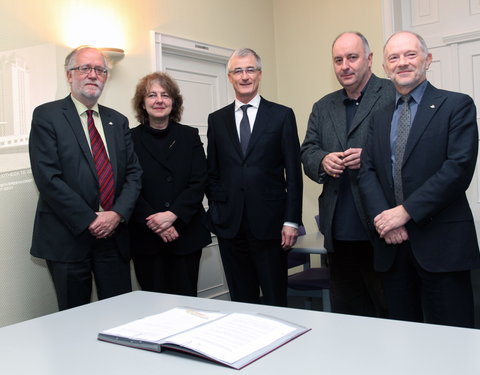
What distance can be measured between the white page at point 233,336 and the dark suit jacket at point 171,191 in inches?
61.9

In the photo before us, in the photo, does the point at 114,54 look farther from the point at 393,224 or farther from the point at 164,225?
the point at 393,224

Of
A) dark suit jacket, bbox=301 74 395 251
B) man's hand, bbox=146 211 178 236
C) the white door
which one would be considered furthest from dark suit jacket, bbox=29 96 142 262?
the white door

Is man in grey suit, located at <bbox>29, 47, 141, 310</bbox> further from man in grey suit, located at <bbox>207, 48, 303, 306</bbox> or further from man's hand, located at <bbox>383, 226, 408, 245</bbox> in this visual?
man's hand, located at <bbox>383, 226, 408, 245</bbox>

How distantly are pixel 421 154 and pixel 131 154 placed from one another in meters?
1.51

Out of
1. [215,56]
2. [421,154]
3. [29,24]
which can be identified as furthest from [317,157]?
[215,56]

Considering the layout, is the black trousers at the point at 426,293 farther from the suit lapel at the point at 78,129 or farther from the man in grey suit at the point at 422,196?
the suit lapel at the point at 78,129

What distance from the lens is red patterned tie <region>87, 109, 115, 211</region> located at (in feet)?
8.79

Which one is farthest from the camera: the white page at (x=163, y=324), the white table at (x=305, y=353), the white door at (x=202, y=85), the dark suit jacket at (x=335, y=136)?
the white door at (x=202, y=85)

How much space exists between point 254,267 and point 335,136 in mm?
850

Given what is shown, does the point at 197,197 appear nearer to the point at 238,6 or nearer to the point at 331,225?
the point at 331,225

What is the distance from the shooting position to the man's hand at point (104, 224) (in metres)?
2.55

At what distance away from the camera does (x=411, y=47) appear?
2.21 metres

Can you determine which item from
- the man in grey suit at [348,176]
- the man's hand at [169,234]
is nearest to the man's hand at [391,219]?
the man in grey suit at [348,176]

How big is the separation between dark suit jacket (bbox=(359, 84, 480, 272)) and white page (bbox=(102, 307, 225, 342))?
39.2 inches
